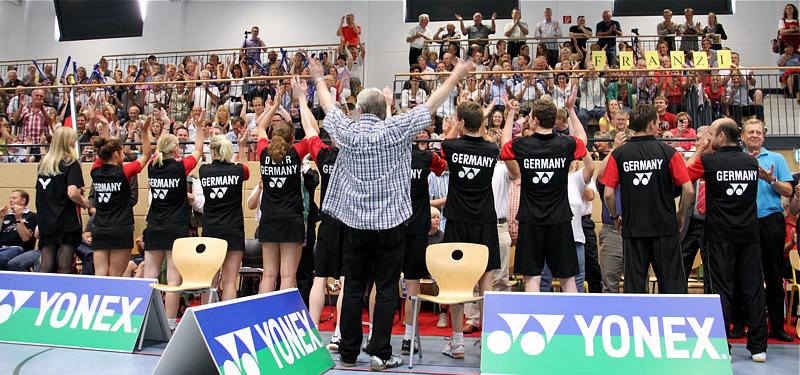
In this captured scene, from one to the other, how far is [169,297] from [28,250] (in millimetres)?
3483

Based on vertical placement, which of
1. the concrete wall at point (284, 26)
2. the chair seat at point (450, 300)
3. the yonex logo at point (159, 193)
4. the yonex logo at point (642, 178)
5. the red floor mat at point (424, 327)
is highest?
the concrete wall at point (284, 26)

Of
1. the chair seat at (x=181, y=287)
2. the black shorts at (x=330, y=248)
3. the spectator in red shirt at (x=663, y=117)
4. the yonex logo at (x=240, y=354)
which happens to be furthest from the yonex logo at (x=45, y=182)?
the spectator in red shirt at (x=663, y=117)

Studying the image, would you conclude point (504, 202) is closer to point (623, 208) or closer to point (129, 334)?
point (623, 208)

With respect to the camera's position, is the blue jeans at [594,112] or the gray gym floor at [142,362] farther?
the blue jeans at [594,112]

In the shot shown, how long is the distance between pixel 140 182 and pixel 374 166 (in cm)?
643

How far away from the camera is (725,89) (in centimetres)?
1027

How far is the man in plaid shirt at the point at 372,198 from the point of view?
419 centimetres

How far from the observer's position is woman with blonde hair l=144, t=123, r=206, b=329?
18.6ft

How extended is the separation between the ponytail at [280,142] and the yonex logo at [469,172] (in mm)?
1498

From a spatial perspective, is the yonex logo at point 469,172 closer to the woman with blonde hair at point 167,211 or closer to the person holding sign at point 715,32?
the woman with blonde hair at point 167,211

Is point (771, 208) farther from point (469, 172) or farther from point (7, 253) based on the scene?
point (7, 253)

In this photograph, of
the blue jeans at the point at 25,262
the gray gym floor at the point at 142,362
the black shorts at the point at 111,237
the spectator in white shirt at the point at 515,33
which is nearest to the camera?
the gray gym floor at the point at 142,362

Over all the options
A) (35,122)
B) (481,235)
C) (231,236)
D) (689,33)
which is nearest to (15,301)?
(231,236)

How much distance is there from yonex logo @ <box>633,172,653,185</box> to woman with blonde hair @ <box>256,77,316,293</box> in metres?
2.63
